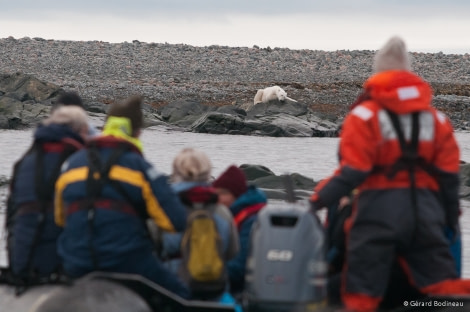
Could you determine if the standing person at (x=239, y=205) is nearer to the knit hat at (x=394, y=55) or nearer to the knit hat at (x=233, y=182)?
the knit hat at (x=233, y=182)

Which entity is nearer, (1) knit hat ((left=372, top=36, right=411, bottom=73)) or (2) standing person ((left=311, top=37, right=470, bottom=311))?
(2) standing person ((left=311, top=37, right=470, bottom=311))

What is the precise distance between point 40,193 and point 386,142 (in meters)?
1.74

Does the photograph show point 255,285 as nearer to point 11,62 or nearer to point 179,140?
point 179,140

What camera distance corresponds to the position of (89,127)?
635 centimetres

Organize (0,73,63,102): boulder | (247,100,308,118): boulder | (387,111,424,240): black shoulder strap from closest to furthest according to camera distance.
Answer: (387,111,424,240): black shoulder strap, (247,100,308,118): boulder, (0,73,63,102): boulder

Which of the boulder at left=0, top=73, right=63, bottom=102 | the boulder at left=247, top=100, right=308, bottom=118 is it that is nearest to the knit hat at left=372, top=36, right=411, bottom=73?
the boulder at left=247, top=100, right=308, bottom=118

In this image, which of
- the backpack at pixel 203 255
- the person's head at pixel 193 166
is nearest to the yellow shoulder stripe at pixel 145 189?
the backpack at pixel 203 255

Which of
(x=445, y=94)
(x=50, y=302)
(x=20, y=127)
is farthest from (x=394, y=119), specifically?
(x=445, y=94)

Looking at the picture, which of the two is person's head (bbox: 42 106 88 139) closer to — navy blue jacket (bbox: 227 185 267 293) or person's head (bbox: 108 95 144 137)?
person's head (bbox: 108 95 144 137)

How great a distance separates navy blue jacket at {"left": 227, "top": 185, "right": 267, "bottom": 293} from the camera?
6.51m

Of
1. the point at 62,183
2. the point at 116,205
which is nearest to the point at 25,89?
the point at 62,183

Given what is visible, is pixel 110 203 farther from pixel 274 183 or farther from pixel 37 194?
pixel 274 183

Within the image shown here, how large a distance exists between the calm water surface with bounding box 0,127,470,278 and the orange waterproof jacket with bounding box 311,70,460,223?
12450mm

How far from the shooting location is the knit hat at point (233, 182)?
6633 millimetres
